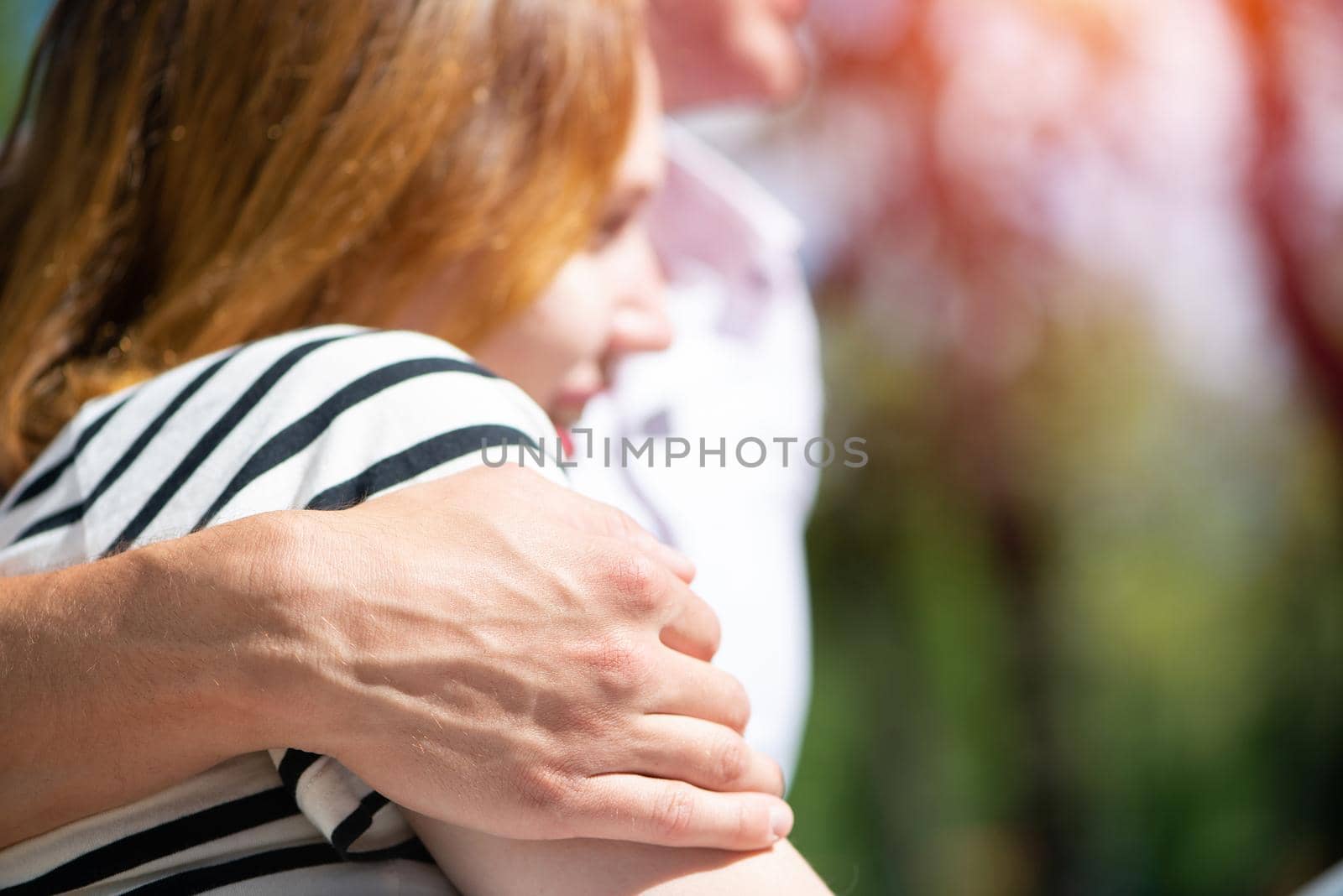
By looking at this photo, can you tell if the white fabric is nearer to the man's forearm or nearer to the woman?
the woman

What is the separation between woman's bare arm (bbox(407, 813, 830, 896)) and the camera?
52 cm

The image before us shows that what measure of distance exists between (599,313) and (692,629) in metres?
0.47

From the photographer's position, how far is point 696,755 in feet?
1.77

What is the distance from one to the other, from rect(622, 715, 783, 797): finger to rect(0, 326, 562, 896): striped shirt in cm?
13

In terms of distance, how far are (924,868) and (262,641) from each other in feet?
3.66

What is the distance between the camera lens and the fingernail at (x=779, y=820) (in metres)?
0.56

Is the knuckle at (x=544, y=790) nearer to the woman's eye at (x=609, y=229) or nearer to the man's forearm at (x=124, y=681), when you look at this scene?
the man's forearm at (x=124, y=681)

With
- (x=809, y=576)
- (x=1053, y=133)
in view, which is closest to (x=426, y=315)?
(x=809, y=576)

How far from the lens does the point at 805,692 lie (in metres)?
1.33

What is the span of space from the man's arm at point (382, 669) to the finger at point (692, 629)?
35 mm

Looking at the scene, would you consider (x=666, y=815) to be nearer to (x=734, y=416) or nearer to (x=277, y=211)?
(x=277, y=211)

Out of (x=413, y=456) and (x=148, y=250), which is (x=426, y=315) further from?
(x=413, y=456)

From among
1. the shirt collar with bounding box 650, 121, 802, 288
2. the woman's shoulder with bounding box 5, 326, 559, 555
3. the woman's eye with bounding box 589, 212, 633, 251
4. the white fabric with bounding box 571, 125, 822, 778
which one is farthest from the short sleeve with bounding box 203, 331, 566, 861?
the shirt collar with bounding box 650, 121, 802, 288

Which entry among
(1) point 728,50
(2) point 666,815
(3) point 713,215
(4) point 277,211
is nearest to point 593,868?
(2) point 666,815
